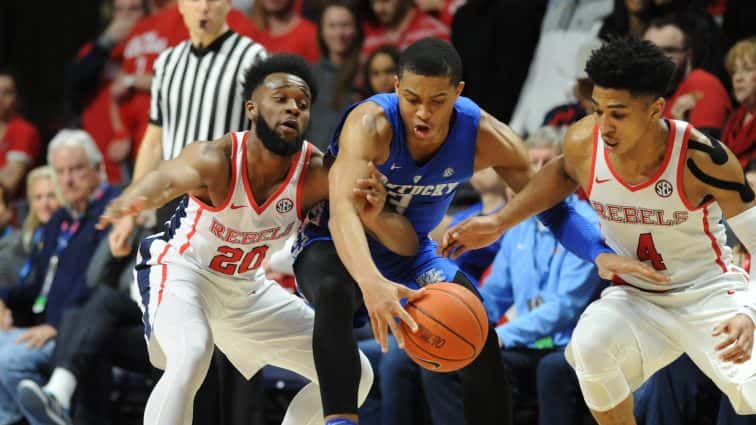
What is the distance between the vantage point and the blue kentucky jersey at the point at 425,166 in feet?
16.7

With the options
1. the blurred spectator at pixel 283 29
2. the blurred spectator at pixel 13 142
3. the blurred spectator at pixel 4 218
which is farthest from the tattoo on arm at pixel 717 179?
the blurred spectator at pixel 13 142

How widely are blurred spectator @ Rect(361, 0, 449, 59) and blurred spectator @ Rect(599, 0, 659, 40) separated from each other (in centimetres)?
122

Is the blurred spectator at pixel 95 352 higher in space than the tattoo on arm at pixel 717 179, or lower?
lower

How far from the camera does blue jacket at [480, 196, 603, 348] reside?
21.0 feet

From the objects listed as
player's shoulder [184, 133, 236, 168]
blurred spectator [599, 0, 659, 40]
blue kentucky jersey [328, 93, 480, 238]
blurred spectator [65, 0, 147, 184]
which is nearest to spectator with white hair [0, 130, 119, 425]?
blurred spectator [65, 0, 147, 184]

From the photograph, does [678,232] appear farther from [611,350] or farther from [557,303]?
[557,303]

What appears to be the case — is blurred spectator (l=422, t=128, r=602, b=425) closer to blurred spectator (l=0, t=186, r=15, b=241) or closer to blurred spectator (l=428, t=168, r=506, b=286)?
blurred spectator (l=428, t=168, r=506, b=286)

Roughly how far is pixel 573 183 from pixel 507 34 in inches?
117

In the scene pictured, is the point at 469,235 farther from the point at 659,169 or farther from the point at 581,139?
the point at 659,169

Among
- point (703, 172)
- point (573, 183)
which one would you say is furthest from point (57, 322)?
point (703, 172)

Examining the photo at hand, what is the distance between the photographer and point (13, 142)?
32.2 ft

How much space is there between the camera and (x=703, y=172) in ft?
16.5

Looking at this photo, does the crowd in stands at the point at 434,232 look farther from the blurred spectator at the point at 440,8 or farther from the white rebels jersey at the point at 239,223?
the white rebels jersey at the point at 239,223

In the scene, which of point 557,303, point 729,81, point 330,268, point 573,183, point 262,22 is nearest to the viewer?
point 330,268
